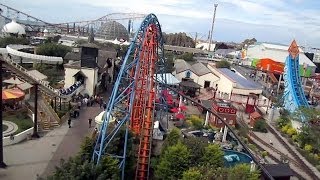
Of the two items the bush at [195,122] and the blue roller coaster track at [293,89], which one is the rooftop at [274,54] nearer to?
the blue roller coaster track at [293,89]

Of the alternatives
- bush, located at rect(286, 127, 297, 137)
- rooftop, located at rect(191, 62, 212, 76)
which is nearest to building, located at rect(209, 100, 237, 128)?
bush, located at rect(286, 127, 297, 137)

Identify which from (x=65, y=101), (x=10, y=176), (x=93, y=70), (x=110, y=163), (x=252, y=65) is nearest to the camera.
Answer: (x=110, y=163)

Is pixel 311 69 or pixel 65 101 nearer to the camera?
pixel 65 101

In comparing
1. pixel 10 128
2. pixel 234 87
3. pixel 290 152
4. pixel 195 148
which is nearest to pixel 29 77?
pixel 10 128

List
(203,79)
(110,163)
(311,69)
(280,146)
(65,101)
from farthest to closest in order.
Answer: (311,69) < (203,79) < (65,101) < (280,146) < (110,163)

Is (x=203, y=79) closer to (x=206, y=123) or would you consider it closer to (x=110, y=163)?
(x=206, y=123)

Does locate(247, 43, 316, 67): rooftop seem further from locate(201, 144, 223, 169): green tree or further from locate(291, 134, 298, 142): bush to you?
locate(201, 144, 223, 169): green tree

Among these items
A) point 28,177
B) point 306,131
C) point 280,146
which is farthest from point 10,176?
point 306,131
